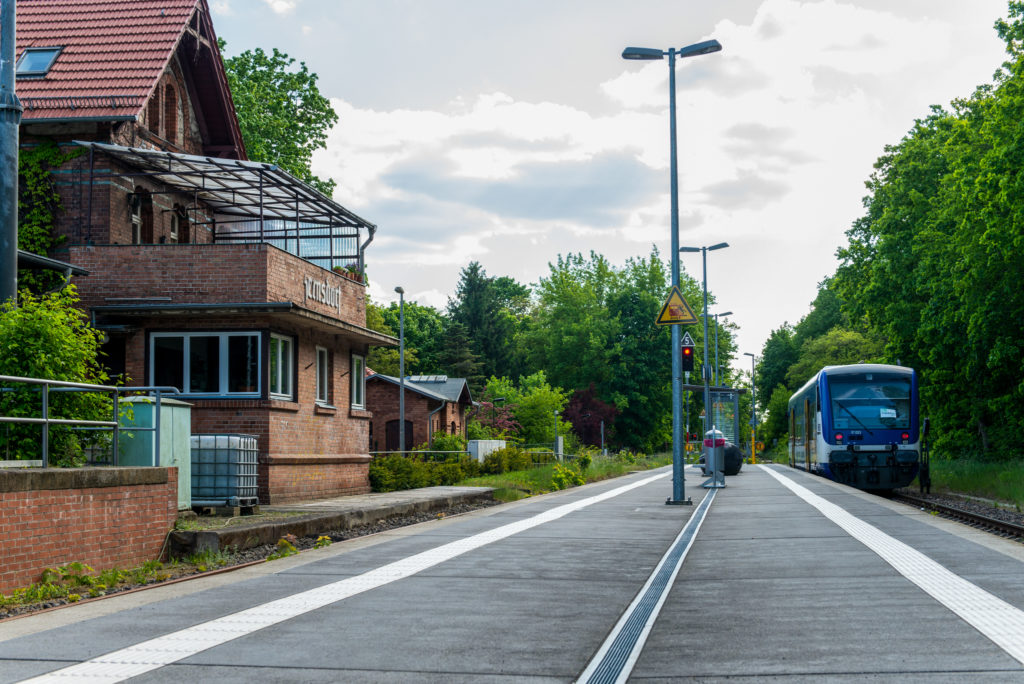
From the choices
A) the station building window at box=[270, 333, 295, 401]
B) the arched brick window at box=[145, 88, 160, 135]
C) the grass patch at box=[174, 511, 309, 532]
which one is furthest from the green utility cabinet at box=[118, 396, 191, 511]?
the arched brick window at box=[145, 88, 160, 135]

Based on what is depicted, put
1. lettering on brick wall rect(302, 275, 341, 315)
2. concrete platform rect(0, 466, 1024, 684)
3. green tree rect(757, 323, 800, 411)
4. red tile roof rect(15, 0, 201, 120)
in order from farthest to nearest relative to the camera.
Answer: green tree rect(757, 323, 800, 411), lettering on brick wall rect(302, 275, 341, 315), red tile roof rect(15, 0, 201, 120), concrete platform rect(0, 466, 1024, 684)

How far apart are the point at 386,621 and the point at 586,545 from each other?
6046mm

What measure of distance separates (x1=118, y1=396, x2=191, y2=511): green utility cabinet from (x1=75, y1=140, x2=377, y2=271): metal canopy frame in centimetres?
565

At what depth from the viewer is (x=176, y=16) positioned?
22.3 m

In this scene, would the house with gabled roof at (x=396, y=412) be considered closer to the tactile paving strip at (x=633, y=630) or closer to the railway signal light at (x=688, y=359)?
the railway signal light at (x=688, y=359)

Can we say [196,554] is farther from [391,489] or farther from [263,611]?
[391,489]

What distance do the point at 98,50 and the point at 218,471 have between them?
10612 mm

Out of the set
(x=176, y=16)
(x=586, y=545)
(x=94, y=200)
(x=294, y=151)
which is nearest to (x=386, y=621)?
(x=586, y=545)

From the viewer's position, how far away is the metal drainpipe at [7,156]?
11664mm

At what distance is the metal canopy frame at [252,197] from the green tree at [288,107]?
47.4 feet

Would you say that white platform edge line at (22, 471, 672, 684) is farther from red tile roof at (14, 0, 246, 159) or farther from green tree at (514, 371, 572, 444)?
green tree at (514, 371, 572, 444)

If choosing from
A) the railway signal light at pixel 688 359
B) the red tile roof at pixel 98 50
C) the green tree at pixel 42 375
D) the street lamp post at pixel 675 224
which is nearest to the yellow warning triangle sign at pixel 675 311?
the street lamp post at pixel 675 224

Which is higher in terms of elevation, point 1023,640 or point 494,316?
point 494,316

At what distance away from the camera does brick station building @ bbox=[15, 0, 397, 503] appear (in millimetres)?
18125
